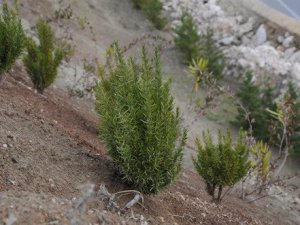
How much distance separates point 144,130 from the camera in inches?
182

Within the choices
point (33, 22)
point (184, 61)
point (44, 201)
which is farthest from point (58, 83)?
point (44, 201)

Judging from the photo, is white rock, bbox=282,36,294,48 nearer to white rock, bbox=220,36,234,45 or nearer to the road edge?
the road edge

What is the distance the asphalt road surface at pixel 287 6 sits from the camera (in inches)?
653

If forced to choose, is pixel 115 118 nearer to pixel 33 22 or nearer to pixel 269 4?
pixel 33 22

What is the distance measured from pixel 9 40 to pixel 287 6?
472 inches

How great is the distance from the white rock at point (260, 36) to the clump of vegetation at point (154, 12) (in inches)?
106

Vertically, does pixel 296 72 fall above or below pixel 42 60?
above

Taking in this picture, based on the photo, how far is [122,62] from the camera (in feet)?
16.0

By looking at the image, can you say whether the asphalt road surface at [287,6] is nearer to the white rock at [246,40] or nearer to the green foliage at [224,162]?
the white rock at [246,40]

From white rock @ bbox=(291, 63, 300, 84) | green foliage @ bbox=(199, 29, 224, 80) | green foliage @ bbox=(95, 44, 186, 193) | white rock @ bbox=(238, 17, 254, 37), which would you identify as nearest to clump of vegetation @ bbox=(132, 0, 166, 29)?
green foliage @ bbox=(199, 29, 224, 80)

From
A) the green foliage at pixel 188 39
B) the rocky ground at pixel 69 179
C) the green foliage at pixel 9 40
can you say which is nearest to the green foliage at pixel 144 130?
the rocky ground at pixel 69 179

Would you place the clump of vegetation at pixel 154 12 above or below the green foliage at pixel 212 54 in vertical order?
below

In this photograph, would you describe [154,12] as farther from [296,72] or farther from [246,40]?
[296,72]

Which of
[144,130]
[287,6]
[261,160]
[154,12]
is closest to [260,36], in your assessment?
[287,6]
